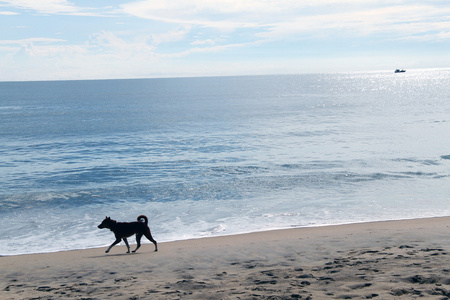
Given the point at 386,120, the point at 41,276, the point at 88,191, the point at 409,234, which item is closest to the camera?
the point at 41,276

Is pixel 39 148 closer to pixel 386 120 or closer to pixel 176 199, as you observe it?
pixel 176 199

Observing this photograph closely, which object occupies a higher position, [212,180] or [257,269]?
[257,269]

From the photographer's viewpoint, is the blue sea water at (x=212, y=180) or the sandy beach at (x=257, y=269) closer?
the sandy beach at (x=257, y=269)

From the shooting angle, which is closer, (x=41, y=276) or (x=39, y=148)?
(x=41, y=276)

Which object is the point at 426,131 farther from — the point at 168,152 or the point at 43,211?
the point at 43,211

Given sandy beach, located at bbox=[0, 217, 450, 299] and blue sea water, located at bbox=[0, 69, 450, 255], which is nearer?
sandy beach, located at bbox=[0, 217, 450, 299]

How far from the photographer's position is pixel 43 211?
2023cm

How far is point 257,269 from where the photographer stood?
1038 centimetres

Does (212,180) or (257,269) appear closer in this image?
(257,269)

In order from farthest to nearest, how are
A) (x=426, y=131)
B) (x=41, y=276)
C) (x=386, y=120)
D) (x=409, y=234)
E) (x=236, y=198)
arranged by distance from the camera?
(x=386, y=120) → (x=426, y=131) → (x=236, y=198) → (x=409, y=234) → (x=41, y=276)

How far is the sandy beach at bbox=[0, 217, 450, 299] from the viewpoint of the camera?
27.4 ft

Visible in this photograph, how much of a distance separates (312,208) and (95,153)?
23.5m

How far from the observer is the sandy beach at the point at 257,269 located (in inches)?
329

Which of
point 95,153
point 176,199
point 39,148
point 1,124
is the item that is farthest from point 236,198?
point 1,124
